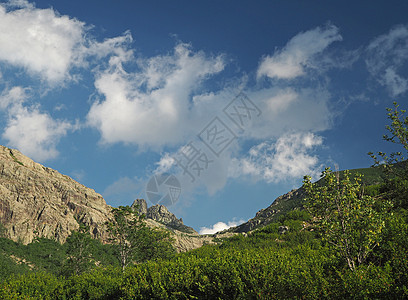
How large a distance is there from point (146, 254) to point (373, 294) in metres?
44.7

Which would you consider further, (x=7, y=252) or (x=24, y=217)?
(x=24, y=217)

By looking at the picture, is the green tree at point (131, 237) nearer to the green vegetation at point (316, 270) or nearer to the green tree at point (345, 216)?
the green vegetation at point (316, 270)

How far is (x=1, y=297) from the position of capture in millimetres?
17250

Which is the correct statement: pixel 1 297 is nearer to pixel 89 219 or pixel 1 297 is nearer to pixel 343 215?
pixel 343 215

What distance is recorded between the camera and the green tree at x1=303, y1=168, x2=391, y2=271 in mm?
11156

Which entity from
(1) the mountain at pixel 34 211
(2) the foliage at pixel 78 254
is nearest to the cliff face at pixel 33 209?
(1) the mountain at pixel 34 211

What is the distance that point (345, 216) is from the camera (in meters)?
11.5

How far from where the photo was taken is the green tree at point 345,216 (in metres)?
11.2

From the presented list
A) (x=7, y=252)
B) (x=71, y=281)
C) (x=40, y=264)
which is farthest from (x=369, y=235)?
(x=7, y=252)

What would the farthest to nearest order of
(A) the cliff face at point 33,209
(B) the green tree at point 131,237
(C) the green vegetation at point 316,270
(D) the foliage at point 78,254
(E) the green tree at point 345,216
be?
(A) the cliff face at point 33,209 → (D) the foliage at point 78,254 → (B) the green tree at point 131,237 → (E) the green tree at point 345,216 → (C) the green vegetation at point 316,270

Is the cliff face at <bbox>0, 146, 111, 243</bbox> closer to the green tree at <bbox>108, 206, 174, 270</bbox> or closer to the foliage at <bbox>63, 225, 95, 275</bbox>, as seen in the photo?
the foliage at <bbox>63, 225, 95, 275</bbox>

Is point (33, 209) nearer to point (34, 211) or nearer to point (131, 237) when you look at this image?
point (34, 211)

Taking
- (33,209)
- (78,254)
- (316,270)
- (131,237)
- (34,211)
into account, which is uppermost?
(33,209)

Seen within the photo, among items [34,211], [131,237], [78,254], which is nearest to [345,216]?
[131,237]
